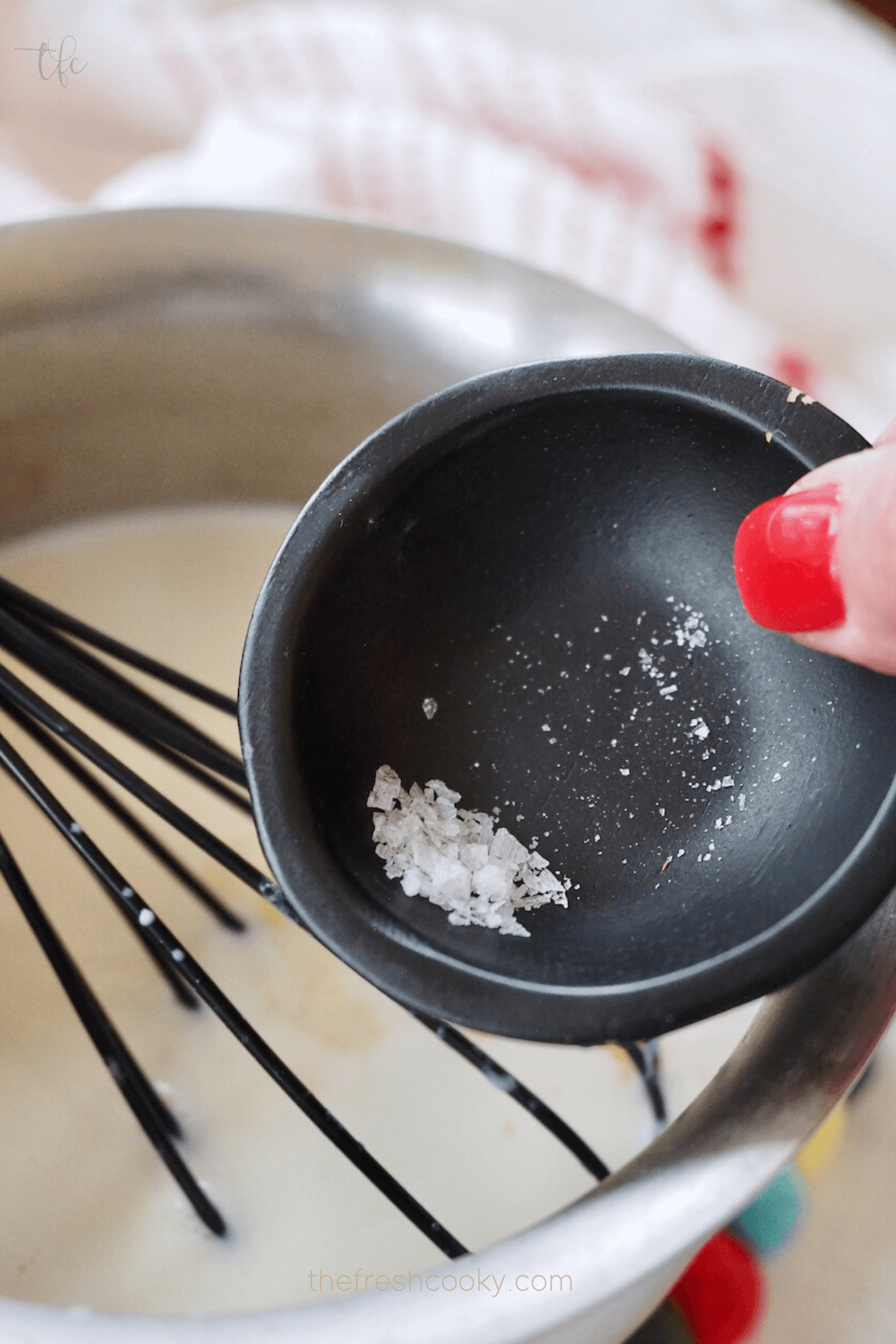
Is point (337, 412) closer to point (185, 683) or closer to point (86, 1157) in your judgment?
point (185, 683)

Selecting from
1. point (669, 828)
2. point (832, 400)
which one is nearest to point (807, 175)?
point (832, 400)

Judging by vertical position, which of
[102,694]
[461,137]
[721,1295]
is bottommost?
[721,1295]

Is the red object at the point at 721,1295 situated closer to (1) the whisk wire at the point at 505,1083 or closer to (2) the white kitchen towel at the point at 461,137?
(1) the whisk wire at the point at 505,1083

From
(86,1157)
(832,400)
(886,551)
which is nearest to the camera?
(886,551)

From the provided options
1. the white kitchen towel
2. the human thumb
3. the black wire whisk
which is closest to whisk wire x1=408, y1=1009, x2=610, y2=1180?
the black wire whisk

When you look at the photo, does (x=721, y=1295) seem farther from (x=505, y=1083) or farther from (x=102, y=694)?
(x=102, y=694)

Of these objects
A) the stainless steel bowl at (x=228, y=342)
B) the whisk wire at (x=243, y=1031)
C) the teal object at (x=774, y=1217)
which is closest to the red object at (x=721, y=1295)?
the teal object at (x=774, y=1217)

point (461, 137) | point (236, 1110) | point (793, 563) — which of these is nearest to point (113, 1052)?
point (236, 1110)
